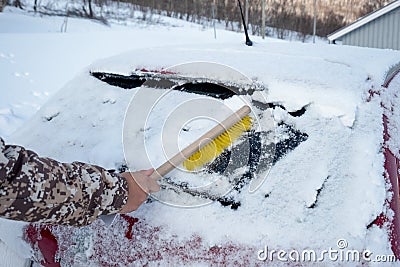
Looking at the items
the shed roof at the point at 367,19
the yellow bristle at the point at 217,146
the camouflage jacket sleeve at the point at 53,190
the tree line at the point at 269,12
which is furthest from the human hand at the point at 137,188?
the tree line at the point at 269,12

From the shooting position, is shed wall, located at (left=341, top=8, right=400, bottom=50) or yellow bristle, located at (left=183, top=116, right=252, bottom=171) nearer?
yellow bristle, located at (left=183, top=116, right=252, bottom=171)

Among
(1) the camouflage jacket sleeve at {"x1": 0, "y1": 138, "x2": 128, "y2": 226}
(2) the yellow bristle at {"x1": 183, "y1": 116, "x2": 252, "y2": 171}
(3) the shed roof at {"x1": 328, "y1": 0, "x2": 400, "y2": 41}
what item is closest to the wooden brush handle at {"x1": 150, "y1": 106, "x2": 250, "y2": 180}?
(2) the yellow bristle at {"x1": 183, "y1": 116, "x2": 252, "y2": 171}

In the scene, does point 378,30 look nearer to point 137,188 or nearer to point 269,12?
point 137,188

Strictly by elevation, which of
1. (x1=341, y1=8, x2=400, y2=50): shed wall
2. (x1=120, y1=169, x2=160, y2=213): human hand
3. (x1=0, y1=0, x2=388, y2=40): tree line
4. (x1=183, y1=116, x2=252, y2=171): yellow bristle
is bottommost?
(x1=120, y1=169, x2=160, y2=213): human hand

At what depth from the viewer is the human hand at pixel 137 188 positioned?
1.49 m

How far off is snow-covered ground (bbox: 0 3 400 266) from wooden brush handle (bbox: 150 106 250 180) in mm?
49

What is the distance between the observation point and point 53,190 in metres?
Answer: 1.27

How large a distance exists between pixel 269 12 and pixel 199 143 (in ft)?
112

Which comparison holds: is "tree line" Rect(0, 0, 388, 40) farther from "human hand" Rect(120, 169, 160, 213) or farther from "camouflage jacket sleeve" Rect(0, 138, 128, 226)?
"camouflage jacket sleeve" Rect(0, 138, 128, 226)

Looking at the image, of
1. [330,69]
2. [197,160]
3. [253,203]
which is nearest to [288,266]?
[253,203]

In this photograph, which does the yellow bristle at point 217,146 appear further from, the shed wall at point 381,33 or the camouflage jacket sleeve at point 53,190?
the shed wall at point 381,33

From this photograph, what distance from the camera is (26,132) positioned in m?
2.07

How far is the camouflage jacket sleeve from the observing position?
1212mm

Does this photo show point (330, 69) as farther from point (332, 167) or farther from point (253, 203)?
point (253, 203)
